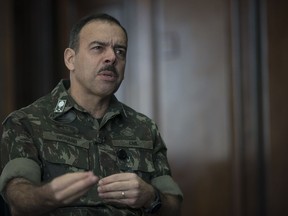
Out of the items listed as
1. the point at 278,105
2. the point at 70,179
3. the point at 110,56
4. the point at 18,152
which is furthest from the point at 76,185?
the point at 278,105

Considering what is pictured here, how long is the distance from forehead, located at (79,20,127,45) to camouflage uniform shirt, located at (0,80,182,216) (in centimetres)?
18

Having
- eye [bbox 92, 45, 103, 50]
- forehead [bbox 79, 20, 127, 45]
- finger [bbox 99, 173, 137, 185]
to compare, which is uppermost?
forehead [bbox 79, 20, 127, 45]

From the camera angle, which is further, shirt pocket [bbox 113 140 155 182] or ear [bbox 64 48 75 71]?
ear [bbox 64 48 75 71]

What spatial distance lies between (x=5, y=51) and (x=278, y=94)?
1362 mm

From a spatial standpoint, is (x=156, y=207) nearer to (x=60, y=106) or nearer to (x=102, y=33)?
(x=60, y=106)

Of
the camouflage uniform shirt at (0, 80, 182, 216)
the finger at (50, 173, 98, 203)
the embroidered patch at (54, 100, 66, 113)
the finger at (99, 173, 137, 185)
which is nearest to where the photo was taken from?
the finger at (50, 173, 98, 203)

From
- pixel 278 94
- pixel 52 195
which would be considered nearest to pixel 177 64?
pixel 278 94

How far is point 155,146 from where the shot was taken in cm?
179

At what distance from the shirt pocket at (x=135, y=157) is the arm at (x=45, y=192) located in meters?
0.33

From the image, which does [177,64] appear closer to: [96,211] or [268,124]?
[268,124]

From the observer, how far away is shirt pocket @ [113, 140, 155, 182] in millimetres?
1661

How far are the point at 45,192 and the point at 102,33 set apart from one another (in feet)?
1.92

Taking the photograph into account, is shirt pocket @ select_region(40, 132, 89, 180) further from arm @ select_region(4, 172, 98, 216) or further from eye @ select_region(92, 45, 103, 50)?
eye @ select_region(92, 45, 103, 50)

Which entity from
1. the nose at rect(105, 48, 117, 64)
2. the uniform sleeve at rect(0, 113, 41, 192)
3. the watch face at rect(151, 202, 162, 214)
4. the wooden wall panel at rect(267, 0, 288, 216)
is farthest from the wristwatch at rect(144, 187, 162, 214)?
the wooden wall panel at rect(267, 0, 288, 216)
